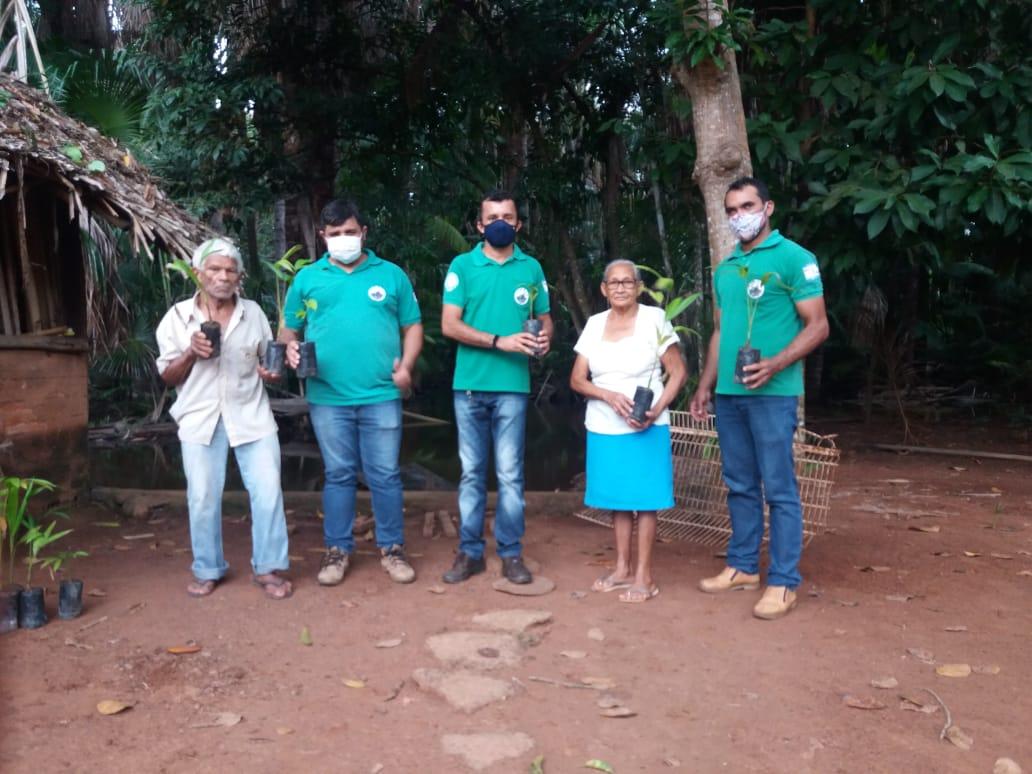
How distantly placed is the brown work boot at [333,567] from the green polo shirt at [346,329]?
2.32 feet

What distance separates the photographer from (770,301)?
4008 millimetres

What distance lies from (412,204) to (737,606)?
263 inches

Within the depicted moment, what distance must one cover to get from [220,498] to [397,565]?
2.80 ft

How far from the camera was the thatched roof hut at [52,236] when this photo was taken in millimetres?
5117

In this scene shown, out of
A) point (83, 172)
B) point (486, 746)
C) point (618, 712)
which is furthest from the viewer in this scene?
point (83, 172)

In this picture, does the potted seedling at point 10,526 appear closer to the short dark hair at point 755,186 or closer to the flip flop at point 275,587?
the flip flop at point 275,587

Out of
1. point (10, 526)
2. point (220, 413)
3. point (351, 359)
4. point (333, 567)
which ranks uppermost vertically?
point (351, 359)

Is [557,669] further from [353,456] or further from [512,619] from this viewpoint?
[353,456]

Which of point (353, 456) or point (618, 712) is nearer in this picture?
point (618, 712)

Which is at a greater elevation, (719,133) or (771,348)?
(719,133)

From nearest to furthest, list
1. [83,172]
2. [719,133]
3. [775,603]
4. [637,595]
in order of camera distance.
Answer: [775,603]
[637,595]
[83,172]
[719,133]

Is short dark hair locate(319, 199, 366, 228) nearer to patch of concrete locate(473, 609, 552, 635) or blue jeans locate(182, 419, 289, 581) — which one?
blue jeans locate(182, 419, 289, 581)

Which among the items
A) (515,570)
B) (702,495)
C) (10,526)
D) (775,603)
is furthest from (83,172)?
(775,603)

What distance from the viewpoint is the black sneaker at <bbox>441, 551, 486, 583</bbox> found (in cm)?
448
